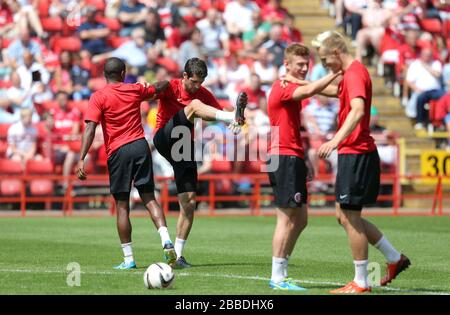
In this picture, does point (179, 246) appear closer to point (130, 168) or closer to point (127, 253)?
point (127, 253)

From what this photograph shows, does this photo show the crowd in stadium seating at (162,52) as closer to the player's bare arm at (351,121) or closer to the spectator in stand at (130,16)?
the spectator in stand at (130,16)

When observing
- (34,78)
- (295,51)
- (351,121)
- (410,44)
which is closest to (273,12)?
(410,44)

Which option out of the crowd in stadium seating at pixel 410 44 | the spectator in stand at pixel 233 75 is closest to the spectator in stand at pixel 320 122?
the spectator in stand at pixel 233 75

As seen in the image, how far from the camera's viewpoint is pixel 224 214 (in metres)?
26.0

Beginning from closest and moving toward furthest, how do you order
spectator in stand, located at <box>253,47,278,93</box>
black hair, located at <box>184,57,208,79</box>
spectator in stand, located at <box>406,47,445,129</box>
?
black hair, located at <box>184,57,208,79</box>
spectator in stand, located at <box>253,47,278,93</box>
spectator in stand, located at <box>406,47,445,129</box>

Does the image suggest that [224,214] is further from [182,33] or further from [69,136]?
[182,33]

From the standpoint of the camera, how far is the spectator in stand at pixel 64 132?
84.5ft

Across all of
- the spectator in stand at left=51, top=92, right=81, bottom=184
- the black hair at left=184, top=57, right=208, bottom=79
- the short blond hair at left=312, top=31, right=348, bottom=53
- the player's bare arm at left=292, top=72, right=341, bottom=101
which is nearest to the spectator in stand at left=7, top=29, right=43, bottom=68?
the spectator in stand at left=51, top=92, right=81, bottom=184

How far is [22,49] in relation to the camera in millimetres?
28375

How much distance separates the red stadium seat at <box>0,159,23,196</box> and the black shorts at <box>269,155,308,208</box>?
14.2m

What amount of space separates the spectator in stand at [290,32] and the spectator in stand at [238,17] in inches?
33.2

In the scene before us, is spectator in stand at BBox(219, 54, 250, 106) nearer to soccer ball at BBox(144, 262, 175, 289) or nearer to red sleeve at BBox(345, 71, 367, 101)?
soccer ball at BBox(144, 262, 175, 289)

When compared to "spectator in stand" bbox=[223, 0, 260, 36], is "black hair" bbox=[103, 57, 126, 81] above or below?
below

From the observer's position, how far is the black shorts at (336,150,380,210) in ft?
37.5
